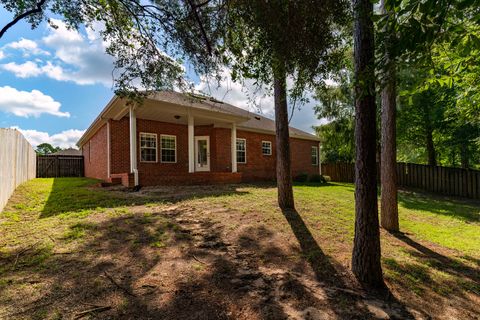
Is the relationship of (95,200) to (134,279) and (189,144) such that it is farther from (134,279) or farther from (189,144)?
(134,279)

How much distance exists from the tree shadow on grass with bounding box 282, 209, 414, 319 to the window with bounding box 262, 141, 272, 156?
1233cm

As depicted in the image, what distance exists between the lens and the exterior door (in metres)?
15.0

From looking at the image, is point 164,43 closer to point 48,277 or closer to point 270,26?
point 270,26

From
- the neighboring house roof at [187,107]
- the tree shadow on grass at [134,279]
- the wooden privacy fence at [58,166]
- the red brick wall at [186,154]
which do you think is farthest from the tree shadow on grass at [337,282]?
the wooden privacy fence at [58,166]

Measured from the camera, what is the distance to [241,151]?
16.4 meters

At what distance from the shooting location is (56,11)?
5512 millimetres

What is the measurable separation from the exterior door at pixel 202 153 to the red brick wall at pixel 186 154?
229 millimetres

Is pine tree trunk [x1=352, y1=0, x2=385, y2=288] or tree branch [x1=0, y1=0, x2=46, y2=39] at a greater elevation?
tree branch [x1=0, y1=0, x2=46, y2=39]

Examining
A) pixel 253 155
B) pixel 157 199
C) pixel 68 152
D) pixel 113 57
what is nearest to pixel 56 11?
pixel 113 57

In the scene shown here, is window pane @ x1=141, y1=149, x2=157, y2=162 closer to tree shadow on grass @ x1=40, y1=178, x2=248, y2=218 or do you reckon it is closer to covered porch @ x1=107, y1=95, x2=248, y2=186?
covered porch @ x1=107, y1=95, x2=248, y2=186

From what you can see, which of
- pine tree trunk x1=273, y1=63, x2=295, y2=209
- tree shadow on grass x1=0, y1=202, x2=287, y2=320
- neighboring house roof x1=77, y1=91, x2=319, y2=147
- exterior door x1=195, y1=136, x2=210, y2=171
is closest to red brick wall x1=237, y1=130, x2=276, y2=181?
neighboring house roof x1=77, y1=91, x2=319, y2=147

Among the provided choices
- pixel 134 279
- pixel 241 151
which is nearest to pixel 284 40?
pixel 134 279

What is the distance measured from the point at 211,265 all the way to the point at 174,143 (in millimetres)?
10797

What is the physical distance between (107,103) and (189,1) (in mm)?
8099
